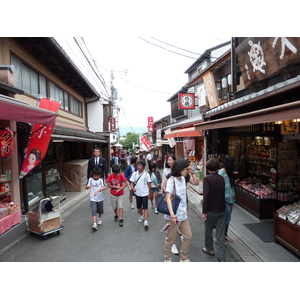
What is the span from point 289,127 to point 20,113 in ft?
20.8

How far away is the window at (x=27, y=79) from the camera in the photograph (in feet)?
23.0

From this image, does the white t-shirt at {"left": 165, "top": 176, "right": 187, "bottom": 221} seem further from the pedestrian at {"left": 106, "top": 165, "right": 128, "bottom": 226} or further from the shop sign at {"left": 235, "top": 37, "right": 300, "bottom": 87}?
the shop sign at {"left": 235, "top": 37, "right": 300, "bottom": 87}

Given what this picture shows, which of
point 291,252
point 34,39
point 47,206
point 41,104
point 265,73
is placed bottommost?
point 291,252

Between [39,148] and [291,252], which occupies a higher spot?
[39,148]

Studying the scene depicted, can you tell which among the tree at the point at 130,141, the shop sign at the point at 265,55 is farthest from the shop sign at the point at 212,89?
the tree at the point at 130,141

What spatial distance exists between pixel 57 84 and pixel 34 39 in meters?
3.71

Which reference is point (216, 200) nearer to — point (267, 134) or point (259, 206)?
point (259, 206)

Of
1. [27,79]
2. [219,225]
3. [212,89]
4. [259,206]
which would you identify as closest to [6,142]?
[27,79]

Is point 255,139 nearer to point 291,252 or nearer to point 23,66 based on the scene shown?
point 291,252

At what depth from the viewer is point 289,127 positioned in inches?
219

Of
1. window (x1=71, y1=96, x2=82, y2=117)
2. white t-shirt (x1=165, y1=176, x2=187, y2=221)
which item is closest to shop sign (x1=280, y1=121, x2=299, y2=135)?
white t-shirt (x1=165, y1=176, x2=187, y2=221)

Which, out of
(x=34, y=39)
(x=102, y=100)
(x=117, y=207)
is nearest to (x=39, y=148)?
(x=117, y=207)

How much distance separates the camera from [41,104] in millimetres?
6074

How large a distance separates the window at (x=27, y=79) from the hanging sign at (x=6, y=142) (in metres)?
2.58
